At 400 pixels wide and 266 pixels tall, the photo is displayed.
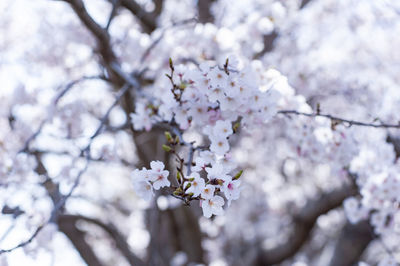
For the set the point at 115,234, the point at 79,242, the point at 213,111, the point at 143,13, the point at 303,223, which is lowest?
the point at 213,111

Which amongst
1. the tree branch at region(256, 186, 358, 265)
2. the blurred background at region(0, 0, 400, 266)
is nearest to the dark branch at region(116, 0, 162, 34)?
the blurred background at region(0, 0, 400, 266)

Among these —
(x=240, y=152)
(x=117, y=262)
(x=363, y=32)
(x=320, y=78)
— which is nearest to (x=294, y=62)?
(x=320, y=78)

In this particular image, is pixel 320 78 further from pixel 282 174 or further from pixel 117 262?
pixel 117 262

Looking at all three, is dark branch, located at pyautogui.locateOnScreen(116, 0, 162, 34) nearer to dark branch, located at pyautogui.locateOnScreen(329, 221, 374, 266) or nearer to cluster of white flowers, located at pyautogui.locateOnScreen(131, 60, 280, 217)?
cluster of white flowers, located at pyautogui.locateOnScreen(131, 60, 280, 217)

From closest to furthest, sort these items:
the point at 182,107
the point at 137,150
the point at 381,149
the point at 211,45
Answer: the point at 182,107 < the point at 381,149 < the point at 211,45 < the point at 137,150

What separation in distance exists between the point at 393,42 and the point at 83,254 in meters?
5.35

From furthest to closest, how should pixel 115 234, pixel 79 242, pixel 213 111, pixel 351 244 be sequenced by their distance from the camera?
pixel 351 244 < pixel 79 242 < pixel 115 234 < pixel 213 111

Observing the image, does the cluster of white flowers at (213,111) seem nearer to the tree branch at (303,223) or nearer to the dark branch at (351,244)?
the tree branch at (303,223)

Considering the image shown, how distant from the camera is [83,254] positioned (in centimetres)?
350

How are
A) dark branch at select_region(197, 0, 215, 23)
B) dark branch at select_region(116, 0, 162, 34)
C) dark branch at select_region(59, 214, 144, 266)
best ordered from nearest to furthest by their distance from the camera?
dark branch at select_region(59, 214, 144, 266) < dark branch at select_region(116, 0, 162, 34) < dark branch at select_region(197, 0, 215, 23)

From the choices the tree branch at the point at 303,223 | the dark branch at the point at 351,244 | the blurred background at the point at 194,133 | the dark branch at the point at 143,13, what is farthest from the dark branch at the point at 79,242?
the dark branch at the point at 351,244

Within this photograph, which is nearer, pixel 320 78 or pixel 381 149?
pixel 381 149

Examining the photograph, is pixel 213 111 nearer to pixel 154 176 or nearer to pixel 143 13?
pixel 154 176

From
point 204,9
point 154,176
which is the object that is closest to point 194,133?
point 204,9
